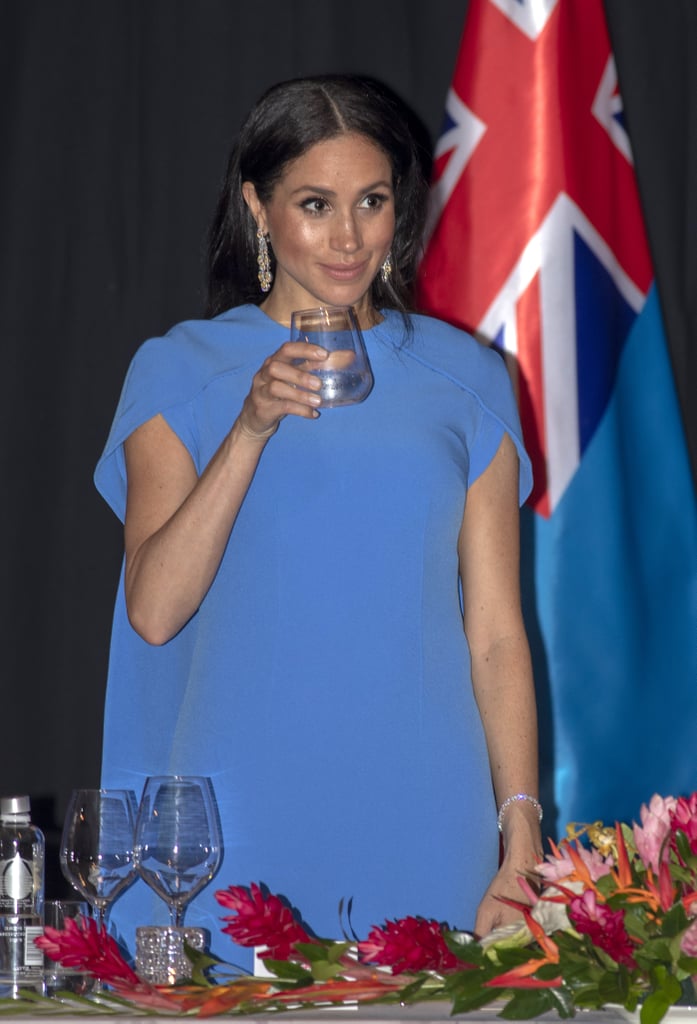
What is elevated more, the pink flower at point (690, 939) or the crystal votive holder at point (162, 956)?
the pink flower at point (690, 939)

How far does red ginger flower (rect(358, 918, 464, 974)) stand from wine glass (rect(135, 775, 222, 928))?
25cm

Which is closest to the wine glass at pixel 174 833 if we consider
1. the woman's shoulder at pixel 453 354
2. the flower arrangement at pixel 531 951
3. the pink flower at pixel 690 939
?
the flower arrangement at pixel 531 951

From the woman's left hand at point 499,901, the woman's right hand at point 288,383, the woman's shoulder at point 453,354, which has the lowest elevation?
the woman's left hand at point 499,901

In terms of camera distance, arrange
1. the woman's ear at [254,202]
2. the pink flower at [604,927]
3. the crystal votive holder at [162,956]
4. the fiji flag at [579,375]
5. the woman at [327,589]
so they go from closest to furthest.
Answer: the pink flower at [604,927] → the crystal votive holder at [162,956] → the woman at [327,589] → the woman's ear at [254,202] → the fiji flag at [579,375]

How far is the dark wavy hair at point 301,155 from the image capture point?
6.13 ft

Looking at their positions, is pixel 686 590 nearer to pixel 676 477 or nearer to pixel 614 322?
pixel 676 477

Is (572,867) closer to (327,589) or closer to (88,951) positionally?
(88,951)

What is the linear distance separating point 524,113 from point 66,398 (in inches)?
42.6

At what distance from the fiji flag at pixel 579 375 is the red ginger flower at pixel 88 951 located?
1828mm

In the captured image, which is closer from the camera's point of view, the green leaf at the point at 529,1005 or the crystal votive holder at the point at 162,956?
the green leaf at the point at 529,1005

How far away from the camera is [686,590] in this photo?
290cm

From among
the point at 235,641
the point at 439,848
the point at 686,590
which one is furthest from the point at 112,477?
the point at 686,590

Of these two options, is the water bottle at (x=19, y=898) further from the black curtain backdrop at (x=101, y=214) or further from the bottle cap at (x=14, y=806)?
the black curtain backdrop at (x=101, y=214)

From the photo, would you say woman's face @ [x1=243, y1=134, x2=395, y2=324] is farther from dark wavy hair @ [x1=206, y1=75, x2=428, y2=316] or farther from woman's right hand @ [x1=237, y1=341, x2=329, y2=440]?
woman's right hand @ [x1=237, y1=341, x2=329, y2=440]
